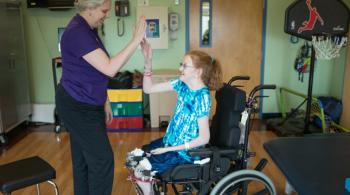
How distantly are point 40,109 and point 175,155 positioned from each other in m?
3.06

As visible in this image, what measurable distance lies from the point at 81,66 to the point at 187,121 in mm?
643

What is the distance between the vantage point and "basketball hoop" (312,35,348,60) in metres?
3.27

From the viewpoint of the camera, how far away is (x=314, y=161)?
5.41ft

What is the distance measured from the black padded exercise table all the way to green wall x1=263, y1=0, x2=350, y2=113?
2.51 m

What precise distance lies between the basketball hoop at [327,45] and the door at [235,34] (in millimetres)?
1146

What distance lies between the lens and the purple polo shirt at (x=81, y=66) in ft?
5.35

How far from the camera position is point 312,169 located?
1554 mm

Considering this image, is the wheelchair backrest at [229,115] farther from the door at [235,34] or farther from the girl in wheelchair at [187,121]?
the door at [235,34]

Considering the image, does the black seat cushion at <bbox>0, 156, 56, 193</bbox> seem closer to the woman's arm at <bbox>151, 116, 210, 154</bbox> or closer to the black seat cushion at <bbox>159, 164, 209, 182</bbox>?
the black seat cushion at <bbox>159, 164, 209, 182</bbox>

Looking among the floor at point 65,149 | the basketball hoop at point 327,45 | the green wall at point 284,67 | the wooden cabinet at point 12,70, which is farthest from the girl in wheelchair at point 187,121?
the green wall at point 284,67

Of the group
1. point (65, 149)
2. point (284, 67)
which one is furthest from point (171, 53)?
point (65, 149)

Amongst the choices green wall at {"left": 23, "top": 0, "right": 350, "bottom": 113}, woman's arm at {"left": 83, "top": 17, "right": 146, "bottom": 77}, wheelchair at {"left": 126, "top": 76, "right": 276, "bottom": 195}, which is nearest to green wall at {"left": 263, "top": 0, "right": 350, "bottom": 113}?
green wall at {"left": 23, "top": 0, "right": 350, "bottom": 113}

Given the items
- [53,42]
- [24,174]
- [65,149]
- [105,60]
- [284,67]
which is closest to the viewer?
[105,60]

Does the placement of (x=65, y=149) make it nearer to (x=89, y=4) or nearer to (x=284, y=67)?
(x=89, y=4)
